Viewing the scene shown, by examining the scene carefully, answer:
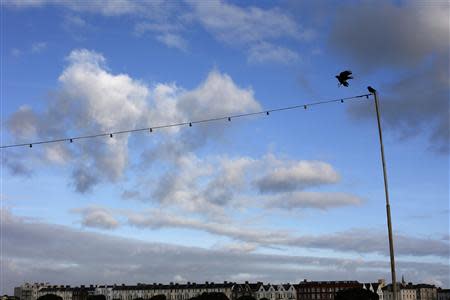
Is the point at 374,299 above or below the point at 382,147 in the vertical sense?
below

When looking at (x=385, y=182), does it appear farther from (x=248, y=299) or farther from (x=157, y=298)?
(x=157, y=298)

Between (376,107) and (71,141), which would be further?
(71,141)

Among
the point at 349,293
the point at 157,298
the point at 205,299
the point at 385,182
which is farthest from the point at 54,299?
the point at 385,182

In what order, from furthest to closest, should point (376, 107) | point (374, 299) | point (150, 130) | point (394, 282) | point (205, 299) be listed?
1. point (374, 299)
2. point (205, 299)
3. point (150, 130)
4. point (376, 107)
5. point (394, 282)

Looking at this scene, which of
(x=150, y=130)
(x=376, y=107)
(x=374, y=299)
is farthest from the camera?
(x=374, y=299)

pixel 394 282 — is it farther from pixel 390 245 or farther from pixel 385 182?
pixel 385 182

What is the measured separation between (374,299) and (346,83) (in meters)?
145

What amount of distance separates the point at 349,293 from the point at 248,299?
80.4ft

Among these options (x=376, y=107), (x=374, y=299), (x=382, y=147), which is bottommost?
(x=374, y=299)

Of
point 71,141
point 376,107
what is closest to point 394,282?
point 376,107

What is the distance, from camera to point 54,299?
165000 mm

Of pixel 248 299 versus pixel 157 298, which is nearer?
Answer: pixel 248 299

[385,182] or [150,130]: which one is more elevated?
[150,130]

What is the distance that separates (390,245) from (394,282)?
156 cm
